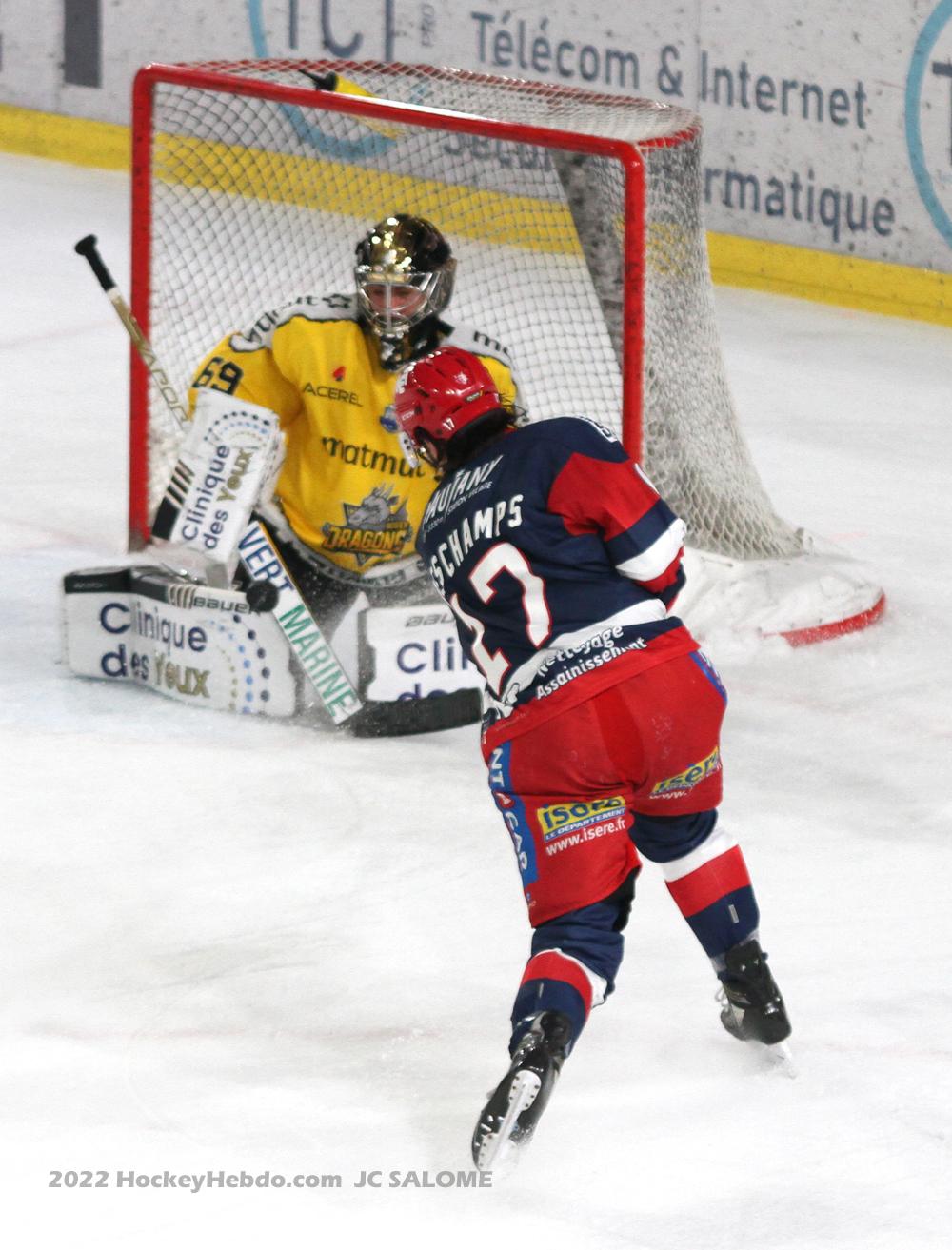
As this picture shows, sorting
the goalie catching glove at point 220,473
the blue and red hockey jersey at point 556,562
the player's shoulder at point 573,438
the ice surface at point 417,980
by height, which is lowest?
the ice surface at point 417,980

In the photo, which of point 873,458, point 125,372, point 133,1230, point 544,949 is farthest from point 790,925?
point 125,372

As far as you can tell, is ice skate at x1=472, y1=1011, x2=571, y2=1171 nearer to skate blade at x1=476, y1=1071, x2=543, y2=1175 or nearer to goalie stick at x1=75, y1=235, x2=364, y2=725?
skate blade at x1=476, y1=1071, x2=543, y2=1175

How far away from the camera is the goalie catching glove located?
4539 millimetres

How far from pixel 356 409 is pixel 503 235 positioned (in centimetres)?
208

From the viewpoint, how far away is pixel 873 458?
6699 millimetres

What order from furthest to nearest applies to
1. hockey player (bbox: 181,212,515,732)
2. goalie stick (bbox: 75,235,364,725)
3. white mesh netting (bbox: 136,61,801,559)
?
1. white mesh netting (bbox: 136,61,801,559)
2. goalie stick (bbox: 75,235,364,725)
3. hockey player (bbox: 181,212,515,732)

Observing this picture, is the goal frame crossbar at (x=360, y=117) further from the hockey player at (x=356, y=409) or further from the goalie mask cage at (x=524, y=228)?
the hockey player at (x=356, y=409)

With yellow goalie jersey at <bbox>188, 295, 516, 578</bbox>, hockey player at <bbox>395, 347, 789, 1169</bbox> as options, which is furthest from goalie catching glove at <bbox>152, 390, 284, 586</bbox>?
hockey player at <bbox>395, 347, 789, 1169</bbox>

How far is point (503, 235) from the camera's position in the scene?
657 cm

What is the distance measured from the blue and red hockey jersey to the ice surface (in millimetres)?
631

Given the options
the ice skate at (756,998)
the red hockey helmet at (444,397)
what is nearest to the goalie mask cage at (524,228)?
the red hockey helmet at (444,397)

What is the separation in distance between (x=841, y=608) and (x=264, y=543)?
4.77 ft

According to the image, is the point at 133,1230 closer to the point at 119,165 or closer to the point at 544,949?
the point at 544,949

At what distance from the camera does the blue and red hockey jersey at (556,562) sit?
306 centimetres
